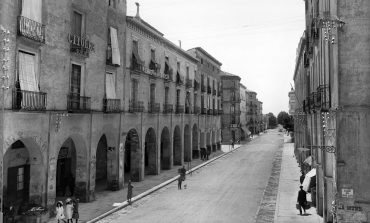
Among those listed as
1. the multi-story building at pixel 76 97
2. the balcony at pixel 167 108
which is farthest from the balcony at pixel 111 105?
the balcony at pixel 167 108

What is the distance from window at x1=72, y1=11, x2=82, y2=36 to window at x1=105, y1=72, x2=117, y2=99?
154 inches

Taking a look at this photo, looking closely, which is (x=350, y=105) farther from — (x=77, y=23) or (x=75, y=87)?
(x=77, y=23)

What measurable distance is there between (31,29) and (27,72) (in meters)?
1.94

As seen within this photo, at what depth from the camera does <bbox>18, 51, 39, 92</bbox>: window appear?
52.6ft

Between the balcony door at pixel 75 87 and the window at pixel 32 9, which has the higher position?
the window at pixel 32 9

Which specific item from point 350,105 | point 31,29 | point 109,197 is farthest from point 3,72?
point 350,105

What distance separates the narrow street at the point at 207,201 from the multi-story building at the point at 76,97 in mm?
3524

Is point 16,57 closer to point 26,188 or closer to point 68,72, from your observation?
point 68,72

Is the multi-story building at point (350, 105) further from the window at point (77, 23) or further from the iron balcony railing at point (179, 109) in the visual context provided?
the iron balcony railing at point (179, 109)

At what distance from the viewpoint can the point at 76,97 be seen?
20172mm

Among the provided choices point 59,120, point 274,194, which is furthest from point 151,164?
point 59,120

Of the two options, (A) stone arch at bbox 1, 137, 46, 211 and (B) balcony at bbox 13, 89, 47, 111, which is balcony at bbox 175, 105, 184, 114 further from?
(B) balcony at bbox 13, 89, 47, 111

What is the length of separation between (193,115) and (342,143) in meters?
31.1

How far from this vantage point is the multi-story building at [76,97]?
16156 millimetres
